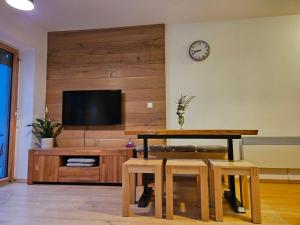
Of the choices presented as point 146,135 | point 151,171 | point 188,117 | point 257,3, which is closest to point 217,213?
point 151,171

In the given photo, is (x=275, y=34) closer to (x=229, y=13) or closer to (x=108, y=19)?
(x=229, y=13)

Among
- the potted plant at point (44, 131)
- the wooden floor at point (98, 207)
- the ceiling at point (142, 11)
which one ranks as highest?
the ceiling at point (142, 11)

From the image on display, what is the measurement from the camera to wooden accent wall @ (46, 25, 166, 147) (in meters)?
3.75

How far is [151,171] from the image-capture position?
204cm

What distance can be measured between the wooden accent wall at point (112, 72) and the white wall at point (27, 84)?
0.80 ft

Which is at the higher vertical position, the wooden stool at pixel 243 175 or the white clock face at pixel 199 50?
the white clock face at pixel 199 50

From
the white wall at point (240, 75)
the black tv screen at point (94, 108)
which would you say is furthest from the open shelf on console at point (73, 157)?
the white wall at point (240, 75)

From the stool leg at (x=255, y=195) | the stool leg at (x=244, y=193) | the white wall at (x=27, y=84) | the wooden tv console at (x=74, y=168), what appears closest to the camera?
the stool leg at (x=255, y=195)

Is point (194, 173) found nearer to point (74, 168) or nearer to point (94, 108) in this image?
point (74, 168)

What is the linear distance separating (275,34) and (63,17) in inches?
133

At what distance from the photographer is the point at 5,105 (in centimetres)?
348

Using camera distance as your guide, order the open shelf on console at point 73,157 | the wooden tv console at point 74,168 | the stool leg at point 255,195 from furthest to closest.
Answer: the open shelf on console at point 73,157
the wooden tv console at point 74,168
the stool leg at point 255,195

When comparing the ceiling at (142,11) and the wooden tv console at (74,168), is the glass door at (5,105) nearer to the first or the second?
the wooden tv console at (74,168)

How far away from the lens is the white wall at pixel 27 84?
350 centimetres
